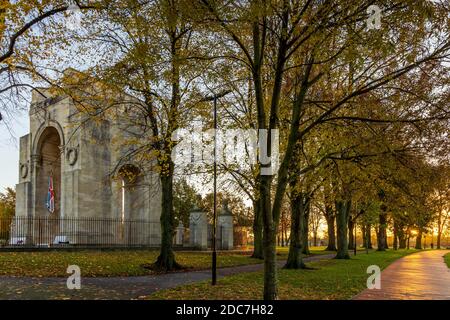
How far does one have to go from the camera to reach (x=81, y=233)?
91.6 feet

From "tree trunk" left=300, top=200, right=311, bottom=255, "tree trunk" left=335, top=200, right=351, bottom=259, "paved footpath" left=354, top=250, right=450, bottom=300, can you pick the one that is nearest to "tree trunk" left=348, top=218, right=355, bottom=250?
"tree trunk" left=300, top=200, right=311, bottom=255

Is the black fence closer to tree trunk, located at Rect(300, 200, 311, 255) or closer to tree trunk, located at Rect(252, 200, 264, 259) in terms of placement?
tree trunk, located at Rect(252, 200, 264, 259)

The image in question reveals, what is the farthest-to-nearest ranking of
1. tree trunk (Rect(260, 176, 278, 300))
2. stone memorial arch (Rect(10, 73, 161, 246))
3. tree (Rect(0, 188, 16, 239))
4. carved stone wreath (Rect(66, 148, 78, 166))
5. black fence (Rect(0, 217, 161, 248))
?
tree (Rect(0, 188, 16, 239))
carved stone wreath (Rect(66, 148, 78, 166))
stone memorial arch (Rect(10, 73, 161, 246))
black fence (Rect(0, 217, 161, 248))
tree trunk (Rect(260, 176, 278, 300))

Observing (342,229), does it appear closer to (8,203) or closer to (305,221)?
(305,221)

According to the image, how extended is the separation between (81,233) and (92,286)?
56.1 feet

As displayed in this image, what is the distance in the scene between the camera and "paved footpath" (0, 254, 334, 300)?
33.4 feet

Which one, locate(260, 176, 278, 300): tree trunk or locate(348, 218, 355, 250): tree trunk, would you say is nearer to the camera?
locate(260, 176, 278, 300): tree trunk

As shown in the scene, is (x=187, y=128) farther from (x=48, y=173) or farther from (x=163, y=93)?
(x=48, y=173)

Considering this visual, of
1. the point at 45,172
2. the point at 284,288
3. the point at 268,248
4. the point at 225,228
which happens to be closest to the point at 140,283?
the point at 284,288

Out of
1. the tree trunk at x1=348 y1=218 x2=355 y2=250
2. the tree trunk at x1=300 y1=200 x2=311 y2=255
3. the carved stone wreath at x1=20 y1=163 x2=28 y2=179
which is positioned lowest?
the tree trunk at x1=348 y1=218 x2=355 y2=250

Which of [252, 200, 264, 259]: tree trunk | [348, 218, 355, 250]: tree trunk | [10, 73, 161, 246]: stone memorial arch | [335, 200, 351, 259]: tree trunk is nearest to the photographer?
[252, 200, 264, 259]: tree trunk

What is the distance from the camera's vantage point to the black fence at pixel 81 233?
27609 mm

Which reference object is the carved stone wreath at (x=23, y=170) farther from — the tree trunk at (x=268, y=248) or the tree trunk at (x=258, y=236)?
the tree trunk at (x=268, y=248)

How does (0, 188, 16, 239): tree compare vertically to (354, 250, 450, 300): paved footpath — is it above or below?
above
